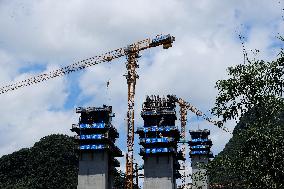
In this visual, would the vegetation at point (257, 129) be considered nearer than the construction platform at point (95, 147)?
Yes

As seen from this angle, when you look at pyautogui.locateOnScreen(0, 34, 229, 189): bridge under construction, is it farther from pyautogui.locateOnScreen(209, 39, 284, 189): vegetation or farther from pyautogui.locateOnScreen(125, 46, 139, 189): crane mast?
pyautogui.locateOnScreen(209, 39, 284, 189): vegetation

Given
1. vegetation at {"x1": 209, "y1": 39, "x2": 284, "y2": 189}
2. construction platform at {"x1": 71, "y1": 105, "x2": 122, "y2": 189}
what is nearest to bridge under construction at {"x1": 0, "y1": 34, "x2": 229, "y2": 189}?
construction platform at {"x1": 71, "y1": 105, "x2": 122, "y2": 189}

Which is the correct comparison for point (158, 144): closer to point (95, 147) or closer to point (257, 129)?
point (95, 147)

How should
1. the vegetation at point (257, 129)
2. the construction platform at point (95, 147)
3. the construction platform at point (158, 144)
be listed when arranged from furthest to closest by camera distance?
the construction platform at point (158, 144) → the construction platform at point (95, 147) → the vegetation at point (257, 129)

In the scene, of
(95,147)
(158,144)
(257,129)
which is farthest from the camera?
(158,144)

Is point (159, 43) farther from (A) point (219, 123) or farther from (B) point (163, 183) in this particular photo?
(A) point (219, 123)

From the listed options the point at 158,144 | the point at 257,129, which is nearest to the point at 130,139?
the point at 158,144

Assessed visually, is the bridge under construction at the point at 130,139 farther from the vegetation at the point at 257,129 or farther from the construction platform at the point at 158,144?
the vegetation at the point at 257,129

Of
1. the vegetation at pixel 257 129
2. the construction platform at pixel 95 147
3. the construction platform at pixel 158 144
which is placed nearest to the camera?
the vegetation at pixel 257 129

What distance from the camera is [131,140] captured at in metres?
167

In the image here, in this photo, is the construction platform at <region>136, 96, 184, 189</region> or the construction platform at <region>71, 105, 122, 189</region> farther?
the construction platform at <region>136, 96, 184, 189</region>

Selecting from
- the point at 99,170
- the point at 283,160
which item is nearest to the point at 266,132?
the point at 283,160

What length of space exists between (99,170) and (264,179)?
396ft

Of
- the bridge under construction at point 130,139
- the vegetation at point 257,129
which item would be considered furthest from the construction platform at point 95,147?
the vegetation at point 257,129
